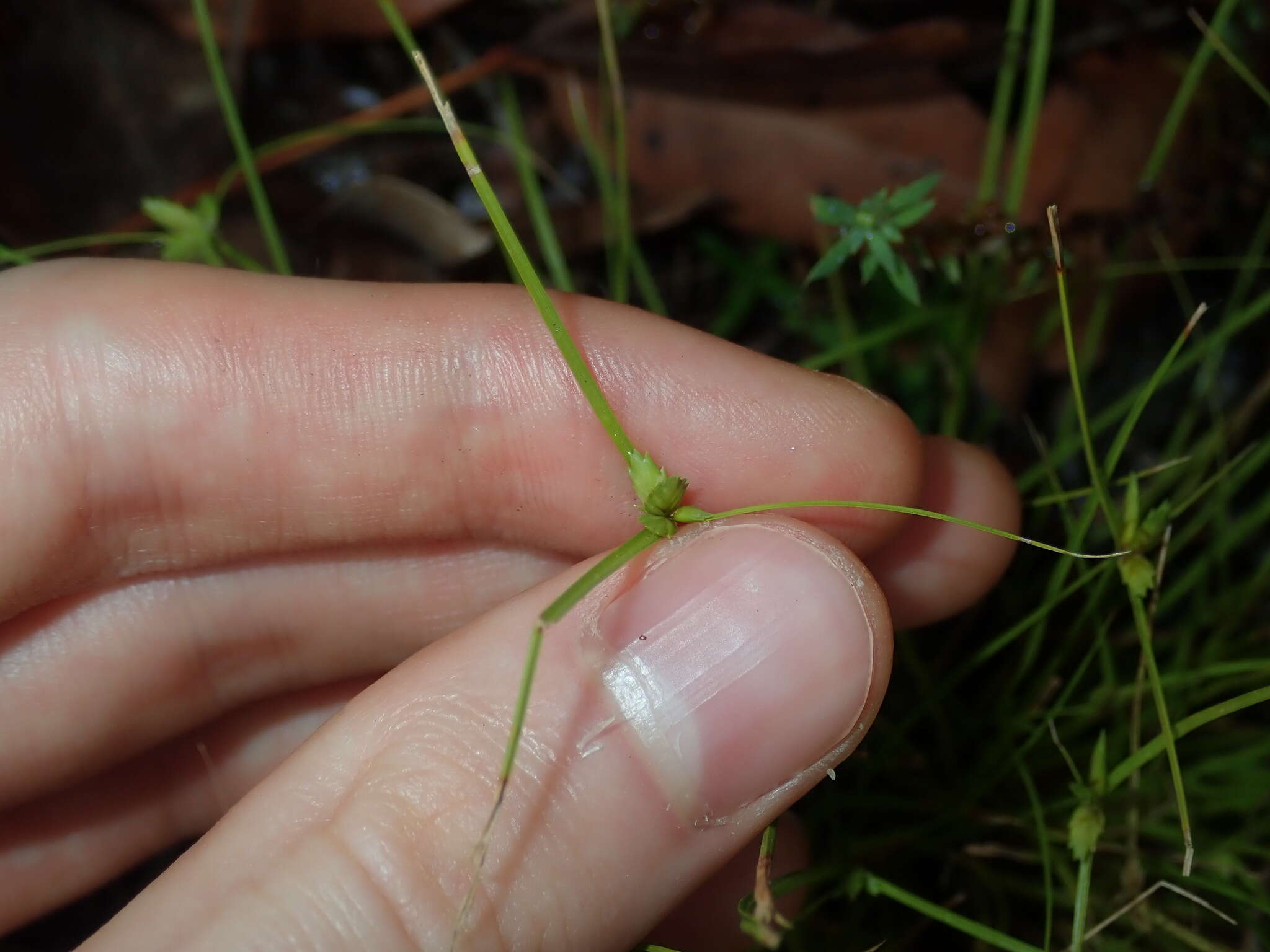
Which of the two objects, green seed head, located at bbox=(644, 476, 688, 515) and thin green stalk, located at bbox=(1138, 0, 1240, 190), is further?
thin green stalk, located at bbox=(1138, 0, 1240, 190)

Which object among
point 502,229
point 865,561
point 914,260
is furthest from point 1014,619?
point 502,229

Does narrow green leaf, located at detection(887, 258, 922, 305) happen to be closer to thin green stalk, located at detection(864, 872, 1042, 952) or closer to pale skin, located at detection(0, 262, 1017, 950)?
pale skin, located at detection(0, 262, 1017, 950)

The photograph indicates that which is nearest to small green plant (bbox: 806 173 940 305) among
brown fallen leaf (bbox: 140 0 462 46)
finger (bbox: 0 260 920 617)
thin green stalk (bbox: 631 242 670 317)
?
finger (bbox: 0 260 920 617)

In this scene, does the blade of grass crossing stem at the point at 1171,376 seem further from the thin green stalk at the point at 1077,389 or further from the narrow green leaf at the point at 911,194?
the narrow green leaf at the point at 911,194

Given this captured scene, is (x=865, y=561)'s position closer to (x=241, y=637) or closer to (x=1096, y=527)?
(x=1096, y=527)

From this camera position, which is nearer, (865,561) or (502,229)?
(502,229)

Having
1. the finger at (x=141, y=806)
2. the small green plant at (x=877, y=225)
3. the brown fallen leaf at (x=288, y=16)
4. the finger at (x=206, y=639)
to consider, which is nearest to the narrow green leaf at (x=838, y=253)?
the small green plant at (x=877, y=225)

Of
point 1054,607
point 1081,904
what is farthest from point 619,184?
point 1081,904
